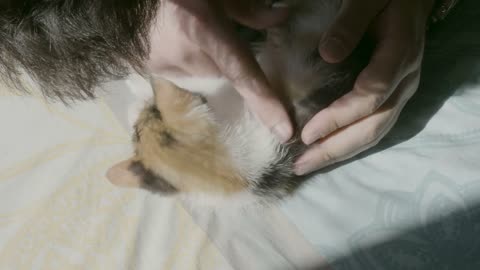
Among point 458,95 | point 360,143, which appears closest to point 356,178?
point 360,143

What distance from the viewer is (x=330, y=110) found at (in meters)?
0.70

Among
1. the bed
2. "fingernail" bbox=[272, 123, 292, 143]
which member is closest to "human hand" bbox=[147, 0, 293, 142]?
"fingernail" bbox=[272, 123, 292, 143]

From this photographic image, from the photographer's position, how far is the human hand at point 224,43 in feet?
2.01

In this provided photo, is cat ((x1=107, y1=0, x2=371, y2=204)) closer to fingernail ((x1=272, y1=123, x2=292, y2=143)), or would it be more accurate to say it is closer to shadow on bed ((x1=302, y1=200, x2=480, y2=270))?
fingernail ((x1=272, y1=123, x2=292, y2=143))

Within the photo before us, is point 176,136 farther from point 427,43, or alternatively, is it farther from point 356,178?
point 427,43

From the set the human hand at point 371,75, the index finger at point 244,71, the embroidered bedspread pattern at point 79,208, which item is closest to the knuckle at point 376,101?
the human hand at point 371,75

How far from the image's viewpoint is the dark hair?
0.40m

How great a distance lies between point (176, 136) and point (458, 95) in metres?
0.45

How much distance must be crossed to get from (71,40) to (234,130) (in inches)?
15.7

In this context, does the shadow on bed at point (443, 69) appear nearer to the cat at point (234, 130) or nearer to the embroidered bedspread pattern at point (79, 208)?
the cat at point (234, 130)

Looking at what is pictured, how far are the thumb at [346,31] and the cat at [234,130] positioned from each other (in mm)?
73

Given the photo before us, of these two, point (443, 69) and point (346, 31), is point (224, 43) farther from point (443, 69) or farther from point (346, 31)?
point (443, 69)

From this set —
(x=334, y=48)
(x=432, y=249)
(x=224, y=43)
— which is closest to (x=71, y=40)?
(x=224, y=43)

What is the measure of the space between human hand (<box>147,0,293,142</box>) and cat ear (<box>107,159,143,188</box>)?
7.8 inches
